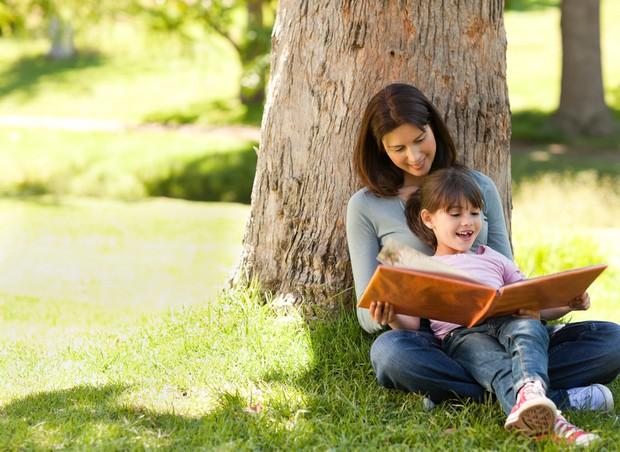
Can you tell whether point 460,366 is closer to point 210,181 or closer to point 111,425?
point 111,425

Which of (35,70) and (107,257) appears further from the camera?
(35,70)

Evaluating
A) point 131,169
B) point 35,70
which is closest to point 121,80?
point 35,70

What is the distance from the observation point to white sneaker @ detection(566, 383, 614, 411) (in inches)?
151

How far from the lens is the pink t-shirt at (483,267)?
3795mm

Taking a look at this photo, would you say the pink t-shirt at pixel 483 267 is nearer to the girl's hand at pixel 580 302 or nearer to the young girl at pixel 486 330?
the young girl at pixel 486 330

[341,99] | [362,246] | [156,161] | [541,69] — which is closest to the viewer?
[362,246]

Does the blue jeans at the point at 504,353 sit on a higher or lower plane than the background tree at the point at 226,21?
lower

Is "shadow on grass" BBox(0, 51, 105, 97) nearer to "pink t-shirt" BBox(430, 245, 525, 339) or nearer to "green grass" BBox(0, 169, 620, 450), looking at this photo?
"green grass" BBox(0, 169, 620, 450)

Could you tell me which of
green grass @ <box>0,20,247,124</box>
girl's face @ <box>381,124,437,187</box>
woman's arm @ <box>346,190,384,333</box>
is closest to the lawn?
woman's arm @ <box>346,190,384,333</box>

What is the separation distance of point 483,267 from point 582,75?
11535 mm

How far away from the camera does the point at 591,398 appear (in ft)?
12.7

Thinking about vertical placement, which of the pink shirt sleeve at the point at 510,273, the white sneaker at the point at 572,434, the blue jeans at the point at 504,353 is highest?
the pink shirt sleeve at the point at 510,273

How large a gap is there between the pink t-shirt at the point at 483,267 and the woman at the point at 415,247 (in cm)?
7

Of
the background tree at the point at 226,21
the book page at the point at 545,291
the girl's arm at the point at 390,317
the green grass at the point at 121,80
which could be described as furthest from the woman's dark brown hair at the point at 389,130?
the green grass at the point at 121,80
